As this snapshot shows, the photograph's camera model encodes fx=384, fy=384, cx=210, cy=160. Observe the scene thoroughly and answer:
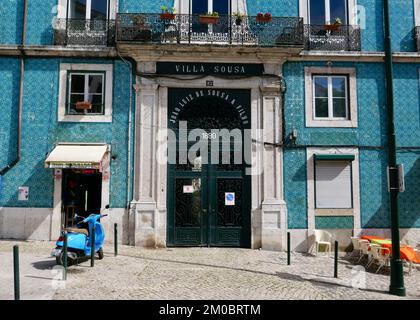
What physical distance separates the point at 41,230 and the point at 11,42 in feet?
19.9

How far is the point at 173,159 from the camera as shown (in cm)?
1222

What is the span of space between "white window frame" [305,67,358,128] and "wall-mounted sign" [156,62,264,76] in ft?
5.41

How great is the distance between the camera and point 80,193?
12.2 metres

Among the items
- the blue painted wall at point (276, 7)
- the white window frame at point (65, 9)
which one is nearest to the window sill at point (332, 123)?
the blue painted wall at point (276, 7)

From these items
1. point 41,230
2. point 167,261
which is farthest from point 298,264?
point 41,230

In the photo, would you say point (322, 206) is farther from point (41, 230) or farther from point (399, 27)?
point (41, 230)

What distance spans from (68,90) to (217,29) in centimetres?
516

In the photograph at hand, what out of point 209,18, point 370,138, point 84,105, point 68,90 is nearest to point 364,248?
point 370,138

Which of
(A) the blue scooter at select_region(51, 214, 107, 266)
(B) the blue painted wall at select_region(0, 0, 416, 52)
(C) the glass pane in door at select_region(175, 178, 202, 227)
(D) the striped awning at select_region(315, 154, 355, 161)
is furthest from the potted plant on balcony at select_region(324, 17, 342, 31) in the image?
(A) the blue scooter at select_region(51, 214, 107, 266)

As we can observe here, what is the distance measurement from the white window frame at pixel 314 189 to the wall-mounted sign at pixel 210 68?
3.15m

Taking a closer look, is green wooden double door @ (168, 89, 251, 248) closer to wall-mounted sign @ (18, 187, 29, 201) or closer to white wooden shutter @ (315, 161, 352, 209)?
white wooden shutter @ (315, 161, 352, 209)

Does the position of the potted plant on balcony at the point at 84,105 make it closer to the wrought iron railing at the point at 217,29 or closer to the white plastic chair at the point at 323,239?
the wrought iron railing at the point at 217,29

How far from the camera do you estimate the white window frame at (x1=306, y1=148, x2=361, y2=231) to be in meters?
12.2

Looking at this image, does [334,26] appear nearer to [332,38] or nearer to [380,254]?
[332,38]
